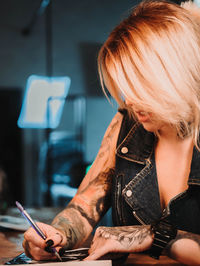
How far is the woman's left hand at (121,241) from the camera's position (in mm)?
1089

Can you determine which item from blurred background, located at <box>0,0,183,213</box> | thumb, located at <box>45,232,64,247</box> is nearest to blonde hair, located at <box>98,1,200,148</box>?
thumb, located at <box>45,232,64,247</box>

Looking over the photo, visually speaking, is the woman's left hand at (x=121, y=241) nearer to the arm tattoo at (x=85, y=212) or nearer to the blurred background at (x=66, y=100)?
the arm tattoo at (x=85, y=212)

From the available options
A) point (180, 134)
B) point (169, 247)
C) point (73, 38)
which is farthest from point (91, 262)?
point (73, 38)

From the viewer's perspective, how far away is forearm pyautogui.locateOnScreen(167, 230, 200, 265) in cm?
107

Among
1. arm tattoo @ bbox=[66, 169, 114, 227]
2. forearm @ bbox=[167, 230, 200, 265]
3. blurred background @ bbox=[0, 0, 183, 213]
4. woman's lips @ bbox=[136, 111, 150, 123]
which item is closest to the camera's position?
forearm @ bbox=[167, 230, 200, 265]

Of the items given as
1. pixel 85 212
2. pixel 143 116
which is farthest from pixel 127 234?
pixel 143 116

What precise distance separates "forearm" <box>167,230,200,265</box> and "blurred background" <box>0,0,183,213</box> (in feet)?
10.5

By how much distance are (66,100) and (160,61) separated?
10.8 feet

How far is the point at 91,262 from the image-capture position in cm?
95

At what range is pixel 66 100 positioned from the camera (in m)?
4.40

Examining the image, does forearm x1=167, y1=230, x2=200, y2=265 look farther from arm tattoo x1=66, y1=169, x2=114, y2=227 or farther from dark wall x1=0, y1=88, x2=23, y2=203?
dark wall x1=0, y1=88, x2=23, y2=203

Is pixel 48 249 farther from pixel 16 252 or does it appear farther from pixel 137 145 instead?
pixel 137 145

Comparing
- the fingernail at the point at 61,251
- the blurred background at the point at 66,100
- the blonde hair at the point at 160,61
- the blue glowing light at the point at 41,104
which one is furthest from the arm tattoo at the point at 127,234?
the blue glowing light at the point at 41,104

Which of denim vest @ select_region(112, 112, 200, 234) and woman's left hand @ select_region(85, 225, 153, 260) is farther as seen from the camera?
denim vest @ select_region(112, 112, 200, 234)
